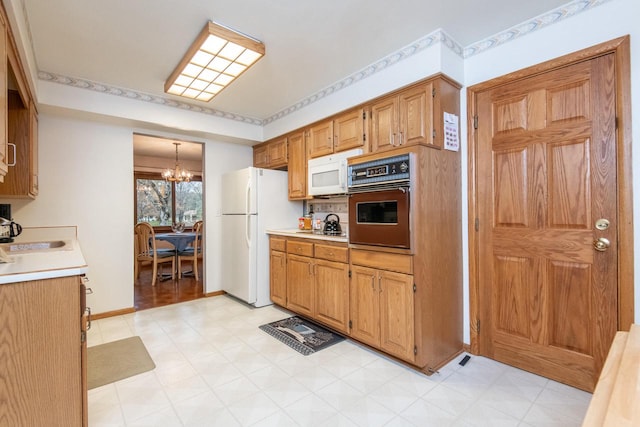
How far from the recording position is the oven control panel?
216cm

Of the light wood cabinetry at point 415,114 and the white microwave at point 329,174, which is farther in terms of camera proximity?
the white microwave at point 329,174

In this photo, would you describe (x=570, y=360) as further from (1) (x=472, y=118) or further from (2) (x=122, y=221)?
(2) (x=122, y=221)

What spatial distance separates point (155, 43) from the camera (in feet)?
7.90

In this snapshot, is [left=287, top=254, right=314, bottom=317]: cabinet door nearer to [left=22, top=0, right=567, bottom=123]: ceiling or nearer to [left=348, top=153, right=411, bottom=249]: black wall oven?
[left=348, top=153, right=411, bottom=249]: black wall oven

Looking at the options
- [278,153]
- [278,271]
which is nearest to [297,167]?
[278,153]

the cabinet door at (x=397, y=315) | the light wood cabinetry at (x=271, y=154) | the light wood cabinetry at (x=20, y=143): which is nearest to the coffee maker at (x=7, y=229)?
the light wood cabinetry at (x=20, y=143)

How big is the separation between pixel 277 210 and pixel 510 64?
107 inches

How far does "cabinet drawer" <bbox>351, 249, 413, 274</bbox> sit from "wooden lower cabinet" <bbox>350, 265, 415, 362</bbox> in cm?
4

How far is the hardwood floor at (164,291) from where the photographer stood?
156 inches

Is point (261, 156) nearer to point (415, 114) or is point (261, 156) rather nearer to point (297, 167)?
point (297, 167)

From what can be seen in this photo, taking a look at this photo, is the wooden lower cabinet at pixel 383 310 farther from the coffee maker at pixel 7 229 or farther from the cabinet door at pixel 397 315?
the coffee maker at pixel 7 229

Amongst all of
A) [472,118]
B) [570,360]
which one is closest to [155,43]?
[472,118]

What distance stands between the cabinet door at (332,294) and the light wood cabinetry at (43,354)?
182 cm

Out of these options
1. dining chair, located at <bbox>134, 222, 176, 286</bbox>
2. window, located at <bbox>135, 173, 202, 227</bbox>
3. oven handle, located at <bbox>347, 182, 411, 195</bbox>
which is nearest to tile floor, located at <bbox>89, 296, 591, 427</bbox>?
oven handle, located at <bbox>347, 182, 411, 195</bbox>
